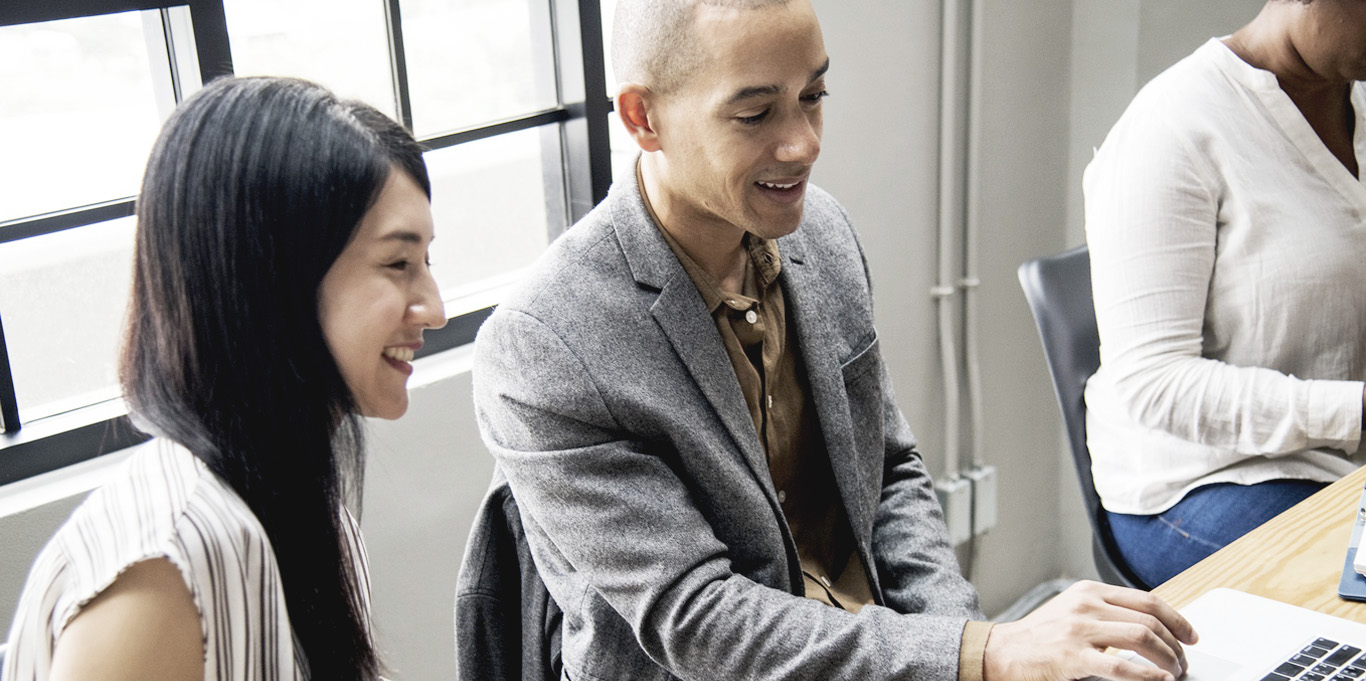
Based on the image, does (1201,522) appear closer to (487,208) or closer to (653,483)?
(653,483)

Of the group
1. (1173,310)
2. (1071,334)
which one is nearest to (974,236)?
(1071,334)

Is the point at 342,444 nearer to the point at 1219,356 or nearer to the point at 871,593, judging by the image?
the point at 871,593

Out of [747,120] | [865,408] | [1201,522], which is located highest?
[747,120]

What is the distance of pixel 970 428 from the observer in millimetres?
2818

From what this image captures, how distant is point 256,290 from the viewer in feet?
3.03

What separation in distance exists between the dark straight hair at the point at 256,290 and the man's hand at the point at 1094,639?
1.97ft

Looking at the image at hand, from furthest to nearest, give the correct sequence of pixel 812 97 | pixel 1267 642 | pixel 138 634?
pixel 812 97 < pixel 1267 642 < pixel 138 634

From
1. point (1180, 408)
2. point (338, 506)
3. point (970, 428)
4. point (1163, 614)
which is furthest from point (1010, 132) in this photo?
point (338, 506)

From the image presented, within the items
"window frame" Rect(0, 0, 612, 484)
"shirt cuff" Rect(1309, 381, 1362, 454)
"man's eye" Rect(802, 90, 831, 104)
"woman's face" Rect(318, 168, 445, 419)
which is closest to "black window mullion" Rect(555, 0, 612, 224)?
"window frame" Rect(0, 0, 612, 484)

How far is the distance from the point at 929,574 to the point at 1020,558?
1793mm

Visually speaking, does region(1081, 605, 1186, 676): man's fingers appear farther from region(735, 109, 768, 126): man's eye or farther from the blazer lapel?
region(735, 109, 768, 126): man's eye

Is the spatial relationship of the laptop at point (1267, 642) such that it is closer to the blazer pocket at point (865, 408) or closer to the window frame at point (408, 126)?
the blazer pocket at point (865, 408)

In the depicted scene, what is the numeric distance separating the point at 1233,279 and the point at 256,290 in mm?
1254

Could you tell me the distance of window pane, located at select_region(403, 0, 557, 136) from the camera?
77.3 inches
